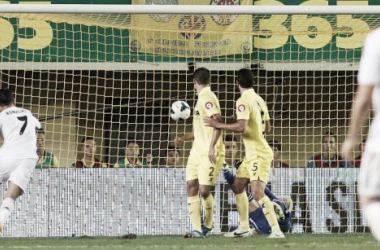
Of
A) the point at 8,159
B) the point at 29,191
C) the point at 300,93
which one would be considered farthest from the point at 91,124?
the point at 8,159

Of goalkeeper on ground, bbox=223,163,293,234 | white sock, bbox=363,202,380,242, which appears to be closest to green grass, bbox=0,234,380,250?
goalkeeper on ground, bbox=223,163,293,234

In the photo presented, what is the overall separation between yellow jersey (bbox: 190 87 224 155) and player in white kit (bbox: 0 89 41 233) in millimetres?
1877

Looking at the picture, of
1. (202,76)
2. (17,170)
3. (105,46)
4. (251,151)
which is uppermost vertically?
(105,46)

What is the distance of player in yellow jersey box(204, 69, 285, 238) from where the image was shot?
1219 cm

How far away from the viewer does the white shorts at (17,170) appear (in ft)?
40.5

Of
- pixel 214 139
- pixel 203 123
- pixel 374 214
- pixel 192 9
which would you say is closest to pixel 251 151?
pixel 214 139

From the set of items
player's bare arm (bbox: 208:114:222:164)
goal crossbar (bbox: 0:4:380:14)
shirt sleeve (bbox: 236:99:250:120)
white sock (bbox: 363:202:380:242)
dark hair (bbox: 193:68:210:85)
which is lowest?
white sock (bbox: 363:202:380:242)

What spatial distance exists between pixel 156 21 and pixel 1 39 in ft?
8.55

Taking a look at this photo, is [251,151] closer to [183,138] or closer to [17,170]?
[183,138]

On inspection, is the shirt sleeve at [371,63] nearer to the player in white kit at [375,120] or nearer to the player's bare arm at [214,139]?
the player in white kit at [375,120]

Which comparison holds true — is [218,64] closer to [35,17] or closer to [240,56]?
[240,56]

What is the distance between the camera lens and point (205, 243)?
1149cm

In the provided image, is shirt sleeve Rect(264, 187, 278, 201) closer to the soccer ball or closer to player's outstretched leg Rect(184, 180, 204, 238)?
player's outstretched leg Rect(184, 180, 204, 238)

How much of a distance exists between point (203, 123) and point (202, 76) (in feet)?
1.79
